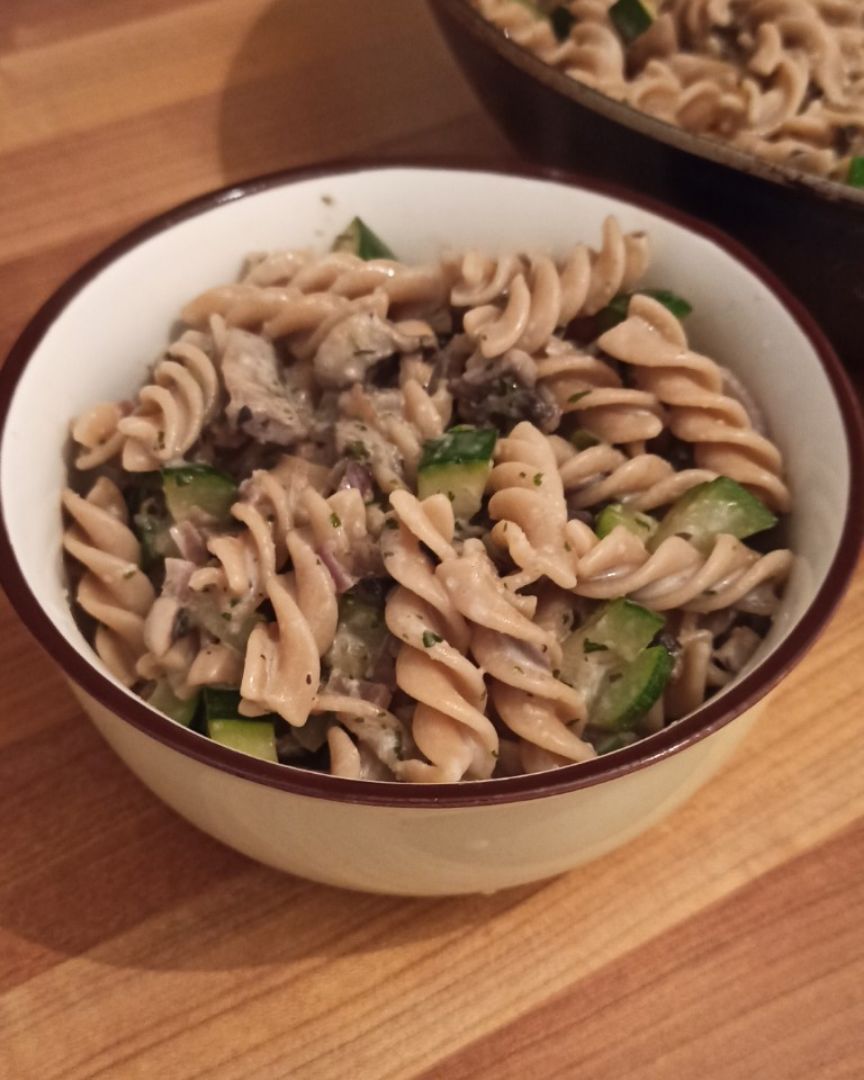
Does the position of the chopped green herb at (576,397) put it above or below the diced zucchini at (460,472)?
above

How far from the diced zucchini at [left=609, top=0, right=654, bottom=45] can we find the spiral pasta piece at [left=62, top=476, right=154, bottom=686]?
3.96 feet

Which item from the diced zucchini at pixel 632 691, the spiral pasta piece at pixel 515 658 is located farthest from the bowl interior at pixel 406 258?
the spiral pasta piece at pixel 515 658

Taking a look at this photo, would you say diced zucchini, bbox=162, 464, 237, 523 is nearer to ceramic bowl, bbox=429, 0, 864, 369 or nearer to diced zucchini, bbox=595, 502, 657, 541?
diced zucchini, bbox=595, 502, 657, 541

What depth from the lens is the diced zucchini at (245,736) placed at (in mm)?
1066

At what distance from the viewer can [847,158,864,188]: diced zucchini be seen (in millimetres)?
1570

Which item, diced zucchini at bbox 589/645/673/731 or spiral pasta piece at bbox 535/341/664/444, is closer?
diced zucchini at bbox 589/645/673/731

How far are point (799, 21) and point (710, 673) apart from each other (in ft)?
3.97

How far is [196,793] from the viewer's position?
1012 mm

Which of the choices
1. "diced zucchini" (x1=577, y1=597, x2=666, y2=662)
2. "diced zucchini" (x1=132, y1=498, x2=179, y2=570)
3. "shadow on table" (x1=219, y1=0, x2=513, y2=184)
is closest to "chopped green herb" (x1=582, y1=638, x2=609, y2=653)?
"diced zucchini" (x1=577, y1=597, x2=666, y2=662)

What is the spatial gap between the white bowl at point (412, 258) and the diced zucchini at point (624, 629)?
0.39 ft

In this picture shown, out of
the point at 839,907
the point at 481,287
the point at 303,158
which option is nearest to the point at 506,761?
the point at 839,907

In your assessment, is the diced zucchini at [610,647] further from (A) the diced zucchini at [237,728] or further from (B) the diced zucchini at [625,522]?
(A) the diced zucchini at [237,728]

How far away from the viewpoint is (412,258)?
5.23 feet

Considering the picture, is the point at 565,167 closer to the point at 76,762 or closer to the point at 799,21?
the point at 799,21
